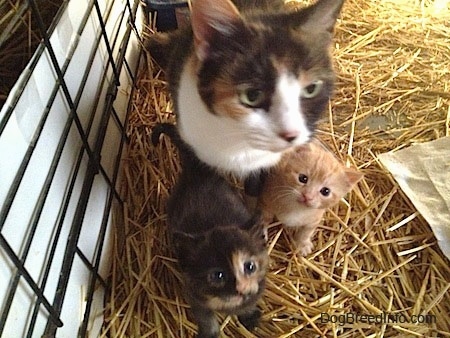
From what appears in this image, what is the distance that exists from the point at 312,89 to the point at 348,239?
1.60 ft

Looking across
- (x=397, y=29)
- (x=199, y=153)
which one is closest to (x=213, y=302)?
(x=199, y=153)

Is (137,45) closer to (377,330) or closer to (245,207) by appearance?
(245,207)

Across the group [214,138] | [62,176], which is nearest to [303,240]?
[214,138]

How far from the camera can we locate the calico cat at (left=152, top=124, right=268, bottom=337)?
1062 mm

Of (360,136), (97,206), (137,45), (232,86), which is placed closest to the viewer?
(232,86)

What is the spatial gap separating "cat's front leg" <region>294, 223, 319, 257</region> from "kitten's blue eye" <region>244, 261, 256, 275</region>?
0.29 metres

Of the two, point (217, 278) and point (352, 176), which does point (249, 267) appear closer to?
point (217, 278)

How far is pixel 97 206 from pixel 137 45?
28.5 inches

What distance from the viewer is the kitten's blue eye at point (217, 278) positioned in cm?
106

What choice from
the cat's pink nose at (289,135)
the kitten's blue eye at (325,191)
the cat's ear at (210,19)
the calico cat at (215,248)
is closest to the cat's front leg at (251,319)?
the calico cat at (215,248)

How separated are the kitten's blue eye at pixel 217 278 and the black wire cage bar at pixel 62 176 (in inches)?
11.1

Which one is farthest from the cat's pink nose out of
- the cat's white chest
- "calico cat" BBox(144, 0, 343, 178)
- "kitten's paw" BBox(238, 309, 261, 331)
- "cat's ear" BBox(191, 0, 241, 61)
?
"kitten's paw" BBox(238, 309, 261, 331)

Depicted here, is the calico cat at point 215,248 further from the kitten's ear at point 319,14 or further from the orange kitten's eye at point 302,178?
the kitten's ear at point 319,14

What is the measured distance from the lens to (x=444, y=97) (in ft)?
5.56
